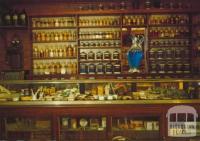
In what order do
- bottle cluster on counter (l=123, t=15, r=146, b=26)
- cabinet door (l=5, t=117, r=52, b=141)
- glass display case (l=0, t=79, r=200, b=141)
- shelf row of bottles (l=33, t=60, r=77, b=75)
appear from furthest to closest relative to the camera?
shelf row of bottles (l=33, t=60, r=77, b=75)
bottle cluster on counter (l=123, t=15, r=146, b=26)
cabinet door (l=5, t=117, r=52, b=141)
glass display case (l=0, t=79, r=200, b=141)

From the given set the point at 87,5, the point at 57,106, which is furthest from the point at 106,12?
the point at 57,106

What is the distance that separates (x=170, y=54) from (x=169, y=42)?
264 millimetres

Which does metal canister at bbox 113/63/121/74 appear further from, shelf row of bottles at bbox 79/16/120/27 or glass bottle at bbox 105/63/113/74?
shelf row of bottles at bbox 79/16/120/27

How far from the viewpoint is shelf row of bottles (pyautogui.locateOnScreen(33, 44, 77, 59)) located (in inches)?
282

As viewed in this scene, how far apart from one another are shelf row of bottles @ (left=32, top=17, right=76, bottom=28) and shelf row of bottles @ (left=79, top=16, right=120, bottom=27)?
0.21 metres

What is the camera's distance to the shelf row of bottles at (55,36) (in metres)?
7.14

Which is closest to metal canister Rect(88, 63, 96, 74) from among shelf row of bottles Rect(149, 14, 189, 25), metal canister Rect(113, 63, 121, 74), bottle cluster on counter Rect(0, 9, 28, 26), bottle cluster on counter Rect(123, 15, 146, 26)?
metal canister Rect(113, 63, 121, 74)

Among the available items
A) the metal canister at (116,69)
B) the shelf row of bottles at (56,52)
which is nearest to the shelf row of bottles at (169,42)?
the metal canister at (116,69)

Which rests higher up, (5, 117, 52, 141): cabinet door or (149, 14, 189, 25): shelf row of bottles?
(149, 14, 189, 25): shelf row of bottles

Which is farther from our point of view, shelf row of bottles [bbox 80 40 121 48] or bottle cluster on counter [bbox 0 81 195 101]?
shelf row of bottles [bbox 80 40 121 48]

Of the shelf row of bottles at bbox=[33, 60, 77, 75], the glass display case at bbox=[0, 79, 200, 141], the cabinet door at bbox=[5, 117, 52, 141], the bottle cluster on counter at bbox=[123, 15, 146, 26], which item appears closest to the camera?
the glass display case at bbox=[0, 79, 200, 141]

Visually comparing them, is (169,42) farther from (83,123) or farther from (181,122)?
(83,123)

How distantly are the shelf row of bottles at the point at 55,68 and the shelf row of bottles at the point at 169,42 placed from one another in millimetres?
1716

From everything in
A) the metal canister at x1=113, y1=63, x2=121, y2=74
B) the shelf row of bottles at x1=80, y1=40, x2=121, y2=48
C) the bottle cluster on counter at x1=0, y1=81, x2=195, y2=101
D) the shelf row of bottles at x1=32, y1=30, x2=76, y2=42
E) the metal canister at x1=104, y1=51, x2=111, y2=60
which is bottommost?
the bottle cluster on counter at x1=0, y1=81, x2=195, y2=101
